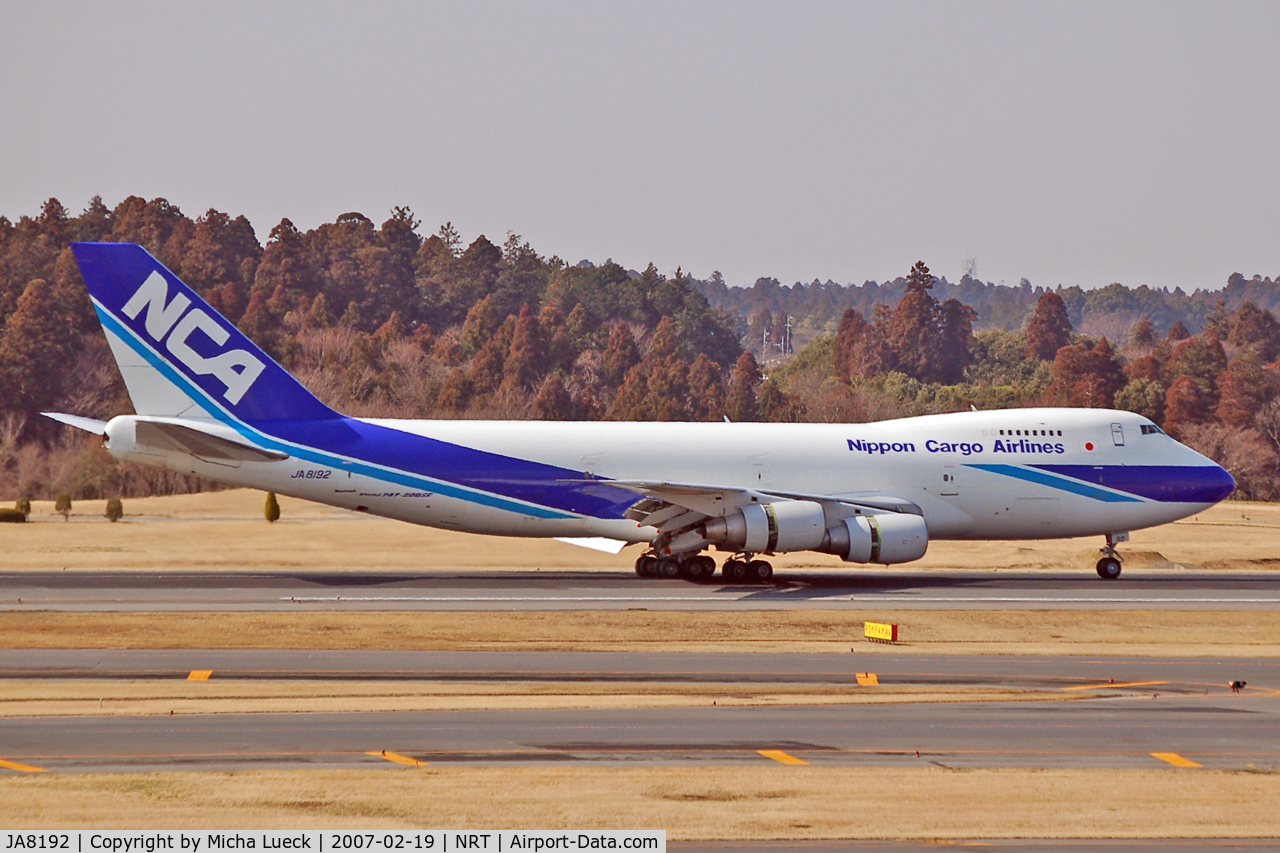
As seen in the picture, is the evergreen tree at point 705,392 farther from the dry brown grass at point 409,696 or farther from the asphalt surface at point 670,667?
the dry brown grass at point 409,696

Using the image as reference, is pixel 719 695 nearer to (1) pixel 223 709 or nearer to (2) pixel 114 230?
(1) pixel 223 709

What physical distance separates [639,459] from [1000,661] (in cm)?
1530

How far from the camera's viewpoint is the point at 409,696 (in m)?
20.6

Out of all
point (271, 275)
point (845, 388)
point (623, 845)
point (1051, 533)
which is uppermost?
point (271, 275)

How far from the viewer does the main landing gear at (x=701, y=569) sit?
37125 millimetres

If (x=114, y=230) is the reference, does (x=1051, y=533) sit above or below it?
below

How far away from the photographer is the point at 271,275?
154m

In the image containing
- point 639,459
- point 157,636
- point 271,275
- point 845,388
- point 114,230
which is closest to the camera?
point 157,636

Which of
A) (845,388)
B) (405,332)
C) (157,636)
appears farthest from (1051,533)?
(405,332)

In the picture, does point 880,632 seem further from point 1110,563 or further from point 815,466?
point 1110,563

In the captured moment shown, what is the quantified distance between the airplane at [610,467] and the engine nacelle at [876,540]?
0.15 ft

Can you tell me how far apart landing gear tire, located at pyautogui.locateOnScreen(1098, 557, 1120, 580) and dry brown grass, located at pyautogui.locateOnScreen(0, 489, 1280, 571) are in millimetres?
4729

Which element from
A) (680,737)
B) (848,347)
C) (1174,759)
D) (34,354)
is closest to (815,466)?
(680,737)

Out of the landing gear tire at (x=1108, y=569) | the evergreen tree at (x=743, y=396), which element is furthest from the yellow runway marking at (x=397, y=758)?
the evergreen tree at (x=743, y=396)
